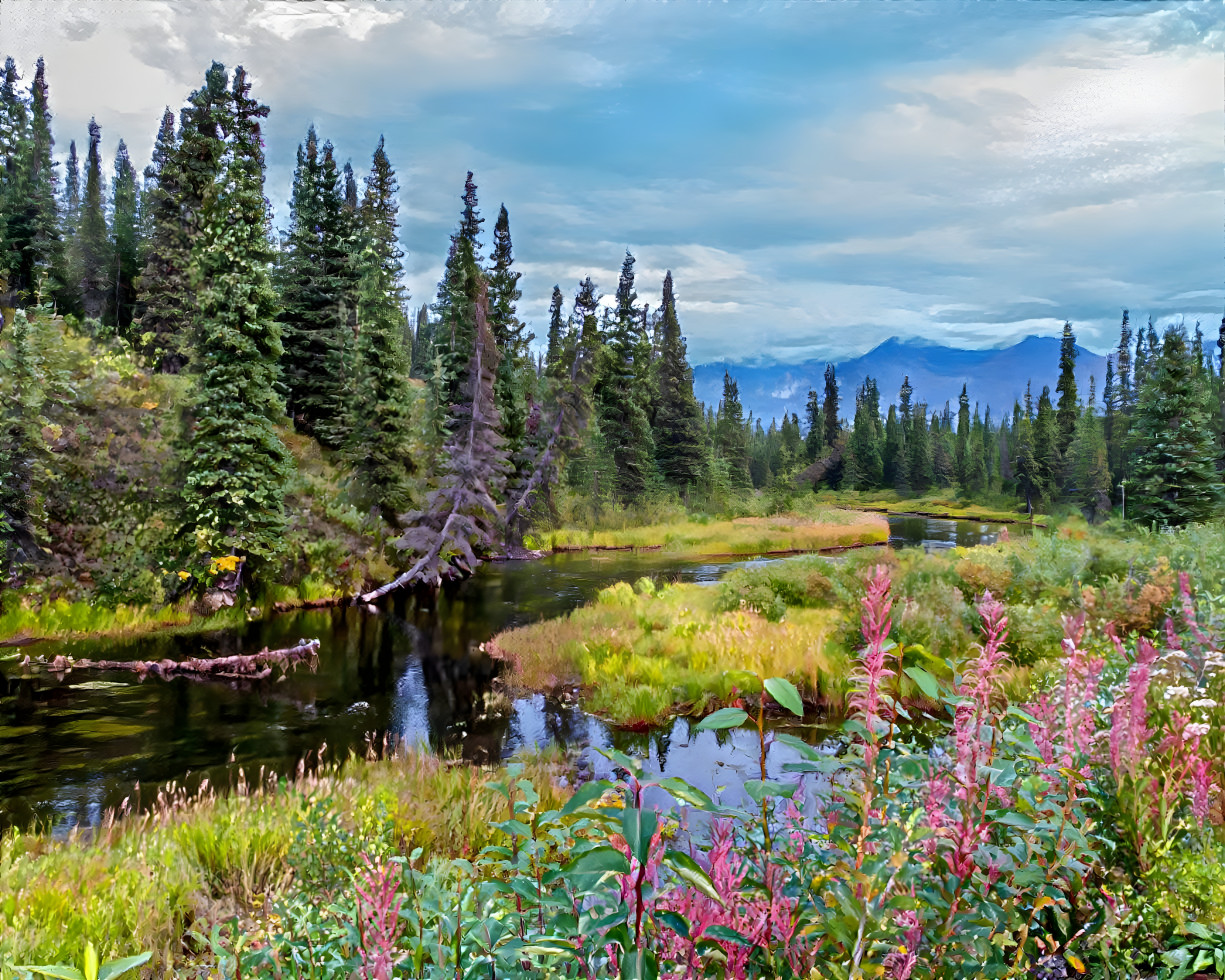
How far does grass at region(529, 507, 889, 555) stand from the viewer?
133 ft

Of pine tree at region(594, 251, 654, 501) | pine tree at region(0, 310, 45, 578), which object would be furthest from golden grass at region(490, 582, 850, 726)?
pine tree at region(594, 251, 654, 501)

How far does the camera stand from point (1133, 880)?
3570mm

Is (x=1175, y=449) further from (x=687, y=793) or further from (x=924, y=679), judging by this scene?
(x=687, y=793)

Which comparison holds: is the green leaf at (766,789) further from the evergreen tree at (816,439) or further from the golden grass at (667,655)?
the evergreen tree at (816,439)

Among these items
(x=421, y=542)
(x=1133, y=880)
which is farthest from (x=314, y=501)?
(x=1133, y=880)

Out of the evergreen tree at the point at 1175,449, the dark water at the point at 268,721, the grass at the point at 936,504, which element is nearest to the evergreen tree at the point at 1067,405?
the grass at the point at 936,504

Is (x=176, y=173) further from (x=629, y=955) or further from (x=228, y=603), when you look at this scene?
(x=629, y=955)

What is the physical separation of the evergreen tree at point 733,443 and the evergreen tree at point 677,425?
24.2ft

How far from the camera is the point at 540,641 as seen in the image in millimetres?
16844

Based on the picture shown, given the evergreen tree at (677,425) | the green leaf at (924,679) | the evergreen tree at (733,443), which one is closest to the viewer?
the green leaf at (924,679)

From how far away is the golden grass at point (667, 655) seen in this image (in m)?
12.8

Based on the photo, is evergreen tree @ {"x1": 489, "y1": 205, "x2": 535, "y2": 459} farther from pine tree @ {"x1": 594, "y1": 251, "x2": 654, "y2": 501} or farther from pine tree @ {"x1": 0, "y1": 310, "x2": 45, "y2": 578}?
pine tree @ {"x1": 0, "y1": 310, "x2": 45, "y2": 578}

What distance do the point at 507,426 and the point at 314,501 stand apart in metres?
15.0

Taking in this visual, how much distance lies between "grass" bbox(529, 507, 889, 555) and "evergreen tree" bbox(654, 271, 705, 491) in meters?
10.8
